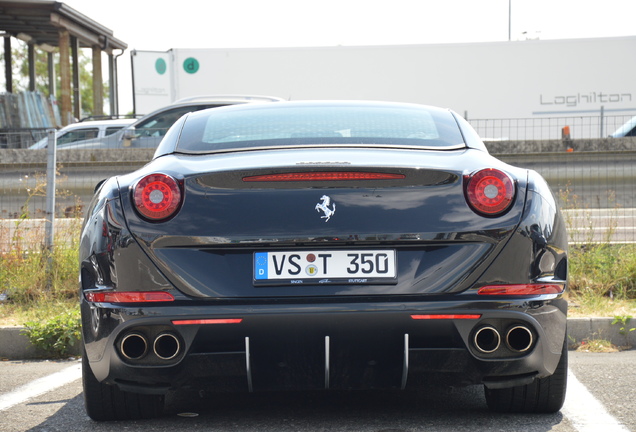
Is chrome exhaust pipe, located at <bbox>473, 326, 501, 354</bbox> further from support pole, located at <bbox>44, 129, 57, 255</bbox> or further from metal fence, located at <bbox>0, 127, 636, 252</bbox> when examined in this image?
support pole, located at <bbox>44, 129, 57, 255</bbox>

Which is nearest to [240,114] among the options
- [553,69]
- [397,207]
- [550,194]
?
[397,207]

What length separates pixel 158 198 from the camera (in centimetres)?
347

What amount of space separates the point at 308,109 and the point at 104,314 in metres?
1.57

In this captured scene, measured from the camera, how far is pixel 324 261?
3.39 meters

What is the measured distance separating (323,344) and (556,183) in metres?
7.32

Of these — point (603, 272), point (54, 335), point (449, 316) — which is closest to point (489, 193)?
point (449, 316)

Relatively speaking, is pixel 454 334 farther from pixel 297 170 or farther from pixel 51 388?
pixel 51 388

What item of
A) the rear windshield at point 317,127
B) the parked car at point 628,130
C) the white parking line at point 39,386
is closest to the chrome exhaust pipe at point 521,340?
the rear windshield at point 317,127

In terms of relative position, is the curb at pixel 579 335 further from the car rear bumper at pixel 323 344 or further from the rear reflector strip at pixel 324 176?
the rear reflector strip at pixel 324 176

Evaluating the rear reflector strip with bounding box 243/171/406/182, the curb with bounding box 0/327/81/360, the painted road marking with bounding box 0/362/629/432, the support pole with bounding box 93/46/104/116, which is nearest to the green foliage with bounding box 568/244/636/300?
the painted road marking with bounding box 0/362/629/432

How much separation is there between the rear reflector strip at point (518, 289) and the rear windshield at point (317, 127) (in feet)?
2.50

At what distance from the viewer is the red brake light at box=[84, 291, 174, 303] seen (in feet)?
11.1

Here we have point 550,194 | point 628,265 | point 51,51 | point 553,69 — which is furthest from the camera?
point 51,51

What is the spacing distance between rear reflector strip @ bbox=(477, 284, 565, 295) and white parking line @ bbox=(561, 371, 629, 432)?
25.1 inches
